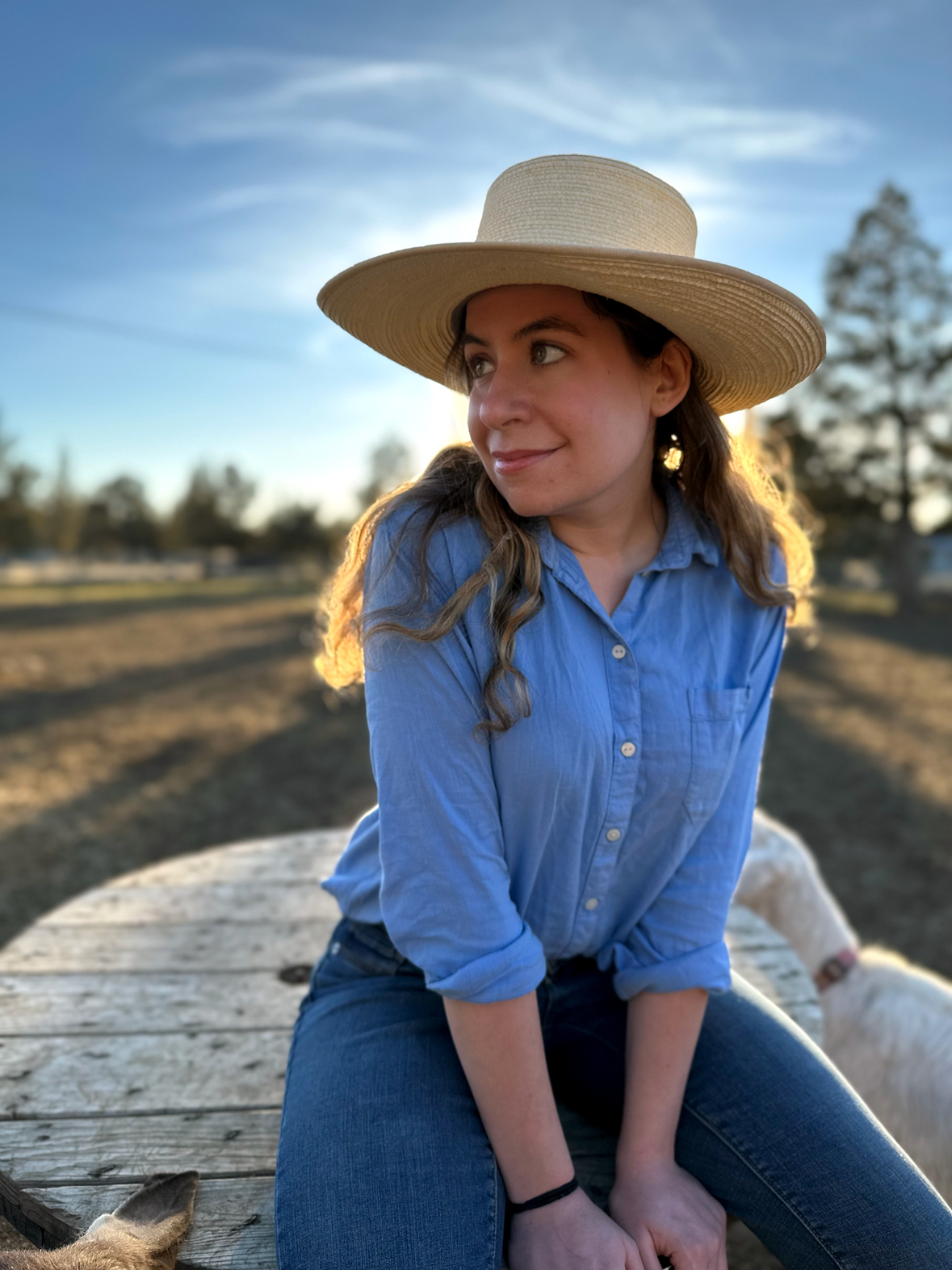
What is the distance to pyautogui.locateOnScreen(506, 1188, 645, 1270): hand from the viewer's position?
141 cm

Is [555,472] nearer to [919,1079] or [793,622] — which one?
[793,622]

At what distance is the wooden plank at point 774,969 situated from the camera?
87.0 inches

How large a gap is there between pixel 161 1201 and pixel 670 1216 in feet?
2.62

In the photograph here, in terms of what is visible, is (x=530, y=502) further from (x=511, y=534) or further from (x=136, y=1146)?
(x=136, y=1146)

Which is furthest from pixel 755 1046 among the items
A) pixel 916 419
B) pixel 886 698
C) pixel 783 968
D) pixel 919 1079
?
pixel 916 419

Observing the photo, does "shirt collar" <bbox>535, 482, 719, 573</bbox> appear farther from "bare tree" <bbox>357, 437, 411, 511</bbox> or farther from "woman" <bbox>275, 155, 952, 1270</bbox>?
"bare tree" <bbox>357, 437, 411, 511</bbox>

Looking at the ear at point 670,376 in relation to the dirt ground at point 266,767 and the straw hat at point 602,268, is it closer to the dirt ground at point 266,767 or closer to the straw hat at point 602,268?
the straw hat at point 602,268

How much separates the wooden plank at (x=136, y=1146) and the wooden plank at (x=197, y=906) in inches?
32.3

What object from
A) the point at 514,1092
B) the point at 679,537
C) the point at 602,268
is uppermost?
the point at 602,268

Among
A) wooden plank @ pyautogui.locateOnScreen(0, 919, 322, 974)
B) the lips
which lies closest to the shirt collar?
the lips

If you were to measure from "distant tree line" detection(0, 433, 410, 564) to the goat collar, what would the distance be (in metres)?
37.1

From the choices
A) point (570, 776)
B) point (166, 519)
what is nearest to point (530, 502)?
point (570, 776)

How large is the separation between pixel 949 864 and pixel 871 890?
0.65 metres

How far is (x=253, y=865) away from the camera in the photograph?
9.73 feet
